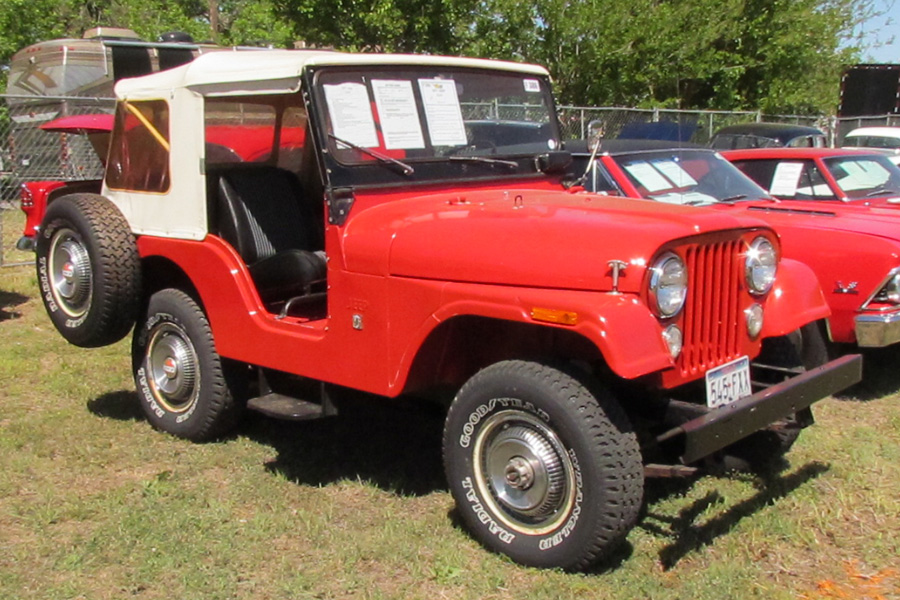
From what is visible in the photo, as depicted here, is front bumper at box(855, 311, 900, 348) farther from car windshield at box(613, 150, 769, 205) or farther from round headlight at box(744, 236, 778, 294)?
round headlight at box(744, 236, 778, 294)

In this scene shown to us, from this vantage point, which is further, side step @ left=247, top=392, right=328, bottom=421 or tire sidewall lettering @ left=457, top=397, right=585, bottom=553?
side step @ left=247, top=392, right=328, bottom=421

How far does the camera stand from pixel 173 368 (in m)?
5.07

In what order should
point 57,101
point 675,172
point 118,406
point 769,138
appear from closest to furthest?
1. point 118,406
2. point 675,172
3. point 57,101
4. point 769,138

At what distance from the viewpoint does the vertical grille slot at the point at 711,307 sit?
3512 mm

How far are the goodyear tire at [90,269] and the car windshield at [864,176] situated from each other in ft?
17.6

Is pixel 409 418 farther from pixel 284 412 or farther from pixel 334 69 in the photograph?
pixel 334 69

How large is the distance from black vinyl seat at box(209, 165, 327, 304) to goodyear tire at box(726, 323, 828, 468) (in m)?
2.27

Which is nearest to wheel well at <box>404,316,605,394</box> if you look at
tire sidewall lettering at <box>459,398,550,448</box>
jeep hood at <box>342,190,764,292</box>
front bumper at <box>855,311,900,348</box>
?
tire sidewall lettering at <box>459,398,550,448</box>

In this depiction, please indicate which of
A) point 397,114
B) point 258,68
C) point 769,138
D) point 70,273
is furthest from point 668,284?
point 769,138

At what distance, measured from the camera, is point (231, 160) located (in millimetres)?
5039

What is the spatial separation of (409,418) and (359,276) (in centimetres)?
172

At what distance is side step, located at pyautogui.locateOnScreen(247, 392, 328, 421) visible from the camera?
427 cm

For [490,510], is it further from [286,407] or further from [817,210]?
[817,210]

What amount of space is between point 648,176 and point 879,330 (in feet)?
6.10
